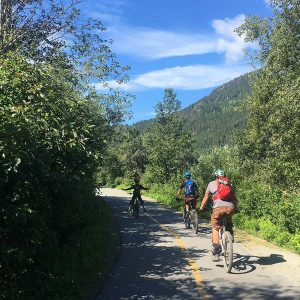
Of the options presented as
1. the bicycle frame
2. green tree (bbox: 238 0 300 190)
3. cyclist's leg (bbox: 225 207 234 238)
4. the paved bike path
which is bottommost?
the paved bike path

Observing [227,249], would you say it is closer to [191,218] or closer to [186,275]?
[186,275]

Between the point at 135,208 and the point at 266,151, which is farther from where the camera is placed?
the point at 266,151

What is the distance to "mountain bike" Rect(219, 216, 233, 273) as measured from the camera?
8.95 metres

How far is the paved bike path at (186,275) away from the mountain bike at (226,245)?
202 mm

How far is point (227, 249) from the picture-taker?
909 cm

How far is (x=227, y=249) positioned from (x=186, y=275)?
1.00m

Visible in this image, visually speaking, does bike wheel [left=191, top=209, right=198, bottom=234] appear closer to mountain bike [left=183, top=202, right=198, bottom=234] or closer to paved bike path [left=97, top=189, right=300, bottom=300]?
mountain bike [left=183, top=202, right=198, bottom=234]

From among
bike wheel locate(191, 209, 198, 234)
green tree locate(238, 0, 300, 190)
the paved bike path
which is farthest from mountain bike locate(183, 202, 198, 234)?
green tree locate(238, 0, 300, 190)

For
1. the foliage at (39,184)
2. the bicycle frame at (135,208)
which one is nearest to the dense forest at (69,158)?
the foliage at (39,184)

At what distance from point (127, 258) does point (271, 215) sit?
24.0 ft

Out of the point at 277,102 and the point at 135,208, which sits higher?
the point at 277,102

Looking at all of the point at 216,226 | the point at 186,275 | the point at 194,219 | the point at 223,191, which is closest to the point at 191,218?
the point at 194,219

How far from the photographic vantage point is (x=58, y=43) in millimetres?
16875

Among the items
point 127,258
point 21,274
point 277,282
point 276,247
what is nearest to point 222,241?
point 277,282
